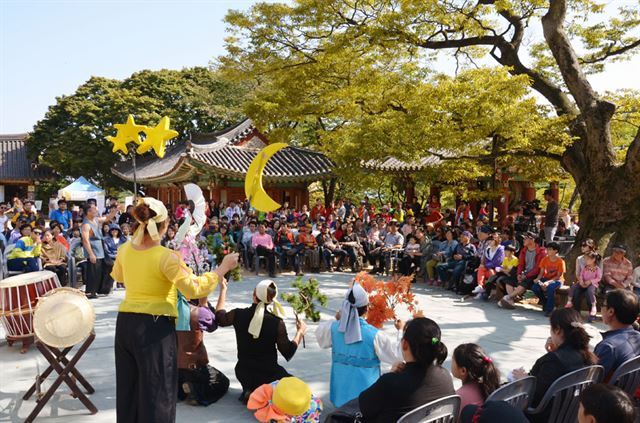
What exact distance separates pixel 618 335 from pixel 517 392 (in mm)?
1258

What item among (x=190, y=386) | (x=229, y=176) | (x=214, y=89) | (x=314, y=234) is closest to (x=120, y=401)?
(x=190, y=386)

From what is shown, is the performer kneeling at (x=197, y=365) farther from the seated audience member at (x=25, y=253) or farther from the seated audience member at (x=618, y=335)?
the seated audience member at (x=25, y=253)

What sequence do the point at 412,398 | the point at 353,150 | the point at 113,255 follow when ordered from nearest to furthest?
the point at 412,398 < the point at 113,255 < the point at 353,150

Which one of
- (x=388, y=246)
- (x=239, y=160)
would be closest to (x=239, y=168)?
(x=239, y=160)

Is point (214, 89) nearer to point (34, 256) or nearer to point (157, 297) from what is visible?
point (34, 256)

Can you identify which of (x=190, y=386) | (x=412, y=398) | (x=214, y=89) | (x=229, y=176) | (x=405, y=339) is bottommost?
(x=190, y=386)

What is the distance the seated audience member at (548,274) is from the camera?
9.38 meters

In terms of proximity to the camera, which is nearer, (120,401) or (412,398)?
(412,398)

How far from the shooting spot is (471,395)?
319 centimetres

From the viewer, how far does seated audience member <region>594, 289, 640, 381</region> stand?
3824 mm

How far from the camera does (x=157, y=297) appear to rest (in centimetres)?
366

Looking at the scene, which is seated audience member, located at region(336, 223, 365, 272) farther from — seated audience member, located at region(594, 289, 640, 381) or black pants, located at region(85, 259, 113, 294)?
seated audience member, located at region(594, 289, 640, 381)

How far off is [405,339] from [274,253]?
10.8m

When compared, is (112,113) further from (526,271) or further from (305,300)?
(305,300)
